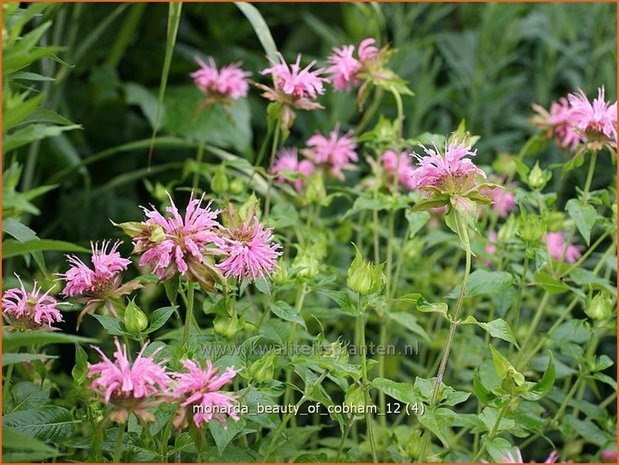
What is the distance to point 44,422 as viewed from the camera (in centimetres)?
67

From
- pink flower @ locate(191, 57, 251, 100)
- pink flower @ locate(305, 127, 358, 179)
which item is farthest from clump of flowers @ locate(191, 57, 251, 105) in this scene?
pink flower @ locate(305, 127, 358, 179)

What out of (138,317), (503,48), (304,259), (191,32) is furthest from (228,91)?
(503,48)

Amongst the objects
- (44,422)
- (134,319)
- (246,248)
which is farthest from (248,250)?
(44,422)

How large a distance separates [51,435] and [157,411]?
9 cm

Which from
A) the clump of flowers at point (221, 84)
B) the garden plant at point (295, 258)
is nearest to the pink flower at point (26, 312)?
the garden plant at point (295, 258)

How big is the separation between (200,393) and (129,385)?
5cm

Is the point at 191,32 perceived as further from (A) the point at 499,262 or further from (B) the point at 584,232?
(B) the point at 584,232

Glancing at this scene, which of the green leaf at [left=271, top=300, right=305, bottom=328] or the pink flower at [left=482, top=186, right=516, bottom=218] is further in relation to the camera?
the pink flower at [left=482, top=186, right=516, bottom=218]

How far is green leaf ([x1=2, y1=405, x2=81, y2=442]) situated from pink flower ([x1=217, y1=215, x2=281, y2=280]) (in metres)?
0.17

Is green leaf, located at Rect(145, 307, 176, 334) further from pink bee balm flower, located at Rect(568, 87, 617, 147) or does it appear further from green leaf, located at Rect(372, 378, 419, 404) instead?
pink bee balm flower, located at Rect(568, 87, 617, 147)

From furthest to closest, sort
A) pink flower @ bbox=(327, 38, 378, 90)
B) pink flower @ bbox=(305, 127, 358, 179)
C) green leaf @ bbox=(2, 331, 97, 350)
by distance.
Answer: pink flower @ bbox=(305, 127, 358, 179) < pink flower @ bbox=(327, 38, 378, 90) < green leaf @ bbox=(2, 331, 97, 350)

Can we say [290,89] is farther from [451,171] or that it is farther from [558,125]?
[558,125]

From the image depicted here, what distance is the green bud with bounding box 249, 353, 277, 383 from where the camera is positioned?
68cm

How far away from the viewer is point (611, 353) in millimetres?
1376
